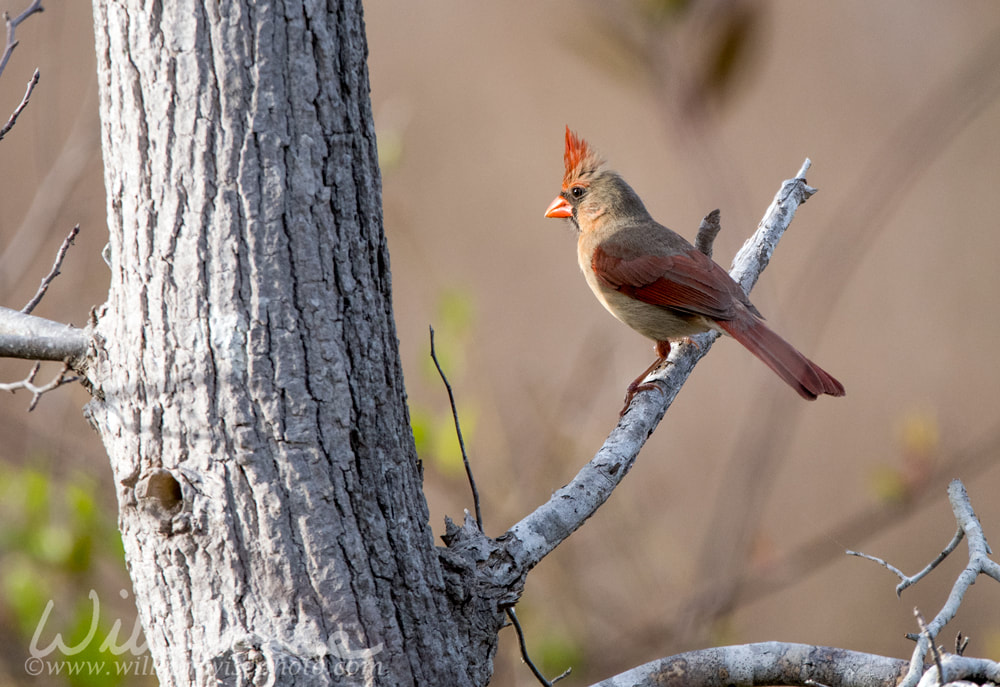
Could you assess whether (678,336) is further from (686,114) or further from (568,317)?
(568,317)

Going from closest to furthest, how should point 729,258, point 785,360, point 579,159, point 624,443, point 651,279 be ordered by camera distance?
point 624,443 → point 785,360 → point 651,279 → point 579,159 → point 729,258

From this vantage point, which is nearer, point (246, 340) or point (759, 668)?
point (246, 340)

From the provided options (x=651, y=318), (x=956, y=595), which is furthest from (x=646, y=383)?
(x=956, y=595)

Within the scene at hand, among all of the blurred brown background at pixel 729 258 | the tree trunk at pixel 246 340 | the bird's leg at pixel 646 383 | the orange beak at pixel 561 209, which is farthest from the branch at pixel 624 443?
the blurred brown background at pixel 729 258

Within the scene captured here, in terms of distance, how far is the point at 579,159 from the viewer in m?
4.23

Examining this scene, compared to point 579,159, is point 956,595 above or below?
below

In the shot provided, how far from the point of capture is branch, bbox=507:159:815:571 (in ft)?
5.85

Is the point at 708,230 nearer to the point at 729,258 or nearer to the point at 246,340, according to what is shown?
the point at 246,340

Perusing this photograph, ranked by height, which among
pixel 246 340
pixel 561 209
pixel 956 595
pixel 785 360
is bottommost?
pixel 956 595

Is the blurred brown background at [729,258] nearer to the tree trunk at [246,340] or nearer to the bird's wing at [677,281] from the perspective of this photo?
the bird's wing at [677,281]

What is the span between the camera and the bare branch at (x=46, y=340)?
1.55 metres

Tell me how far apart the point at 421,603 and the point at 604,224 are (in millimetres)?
2835

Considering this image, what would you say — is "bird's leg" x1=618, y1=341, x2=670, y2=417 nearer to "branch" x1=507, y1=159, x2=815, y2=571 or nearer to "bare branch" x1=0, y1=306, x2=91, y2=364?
"branch" x1=507, y1=159, x2=815, y2=571

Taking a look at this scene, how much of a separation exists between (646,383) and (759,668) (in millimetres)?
1127
